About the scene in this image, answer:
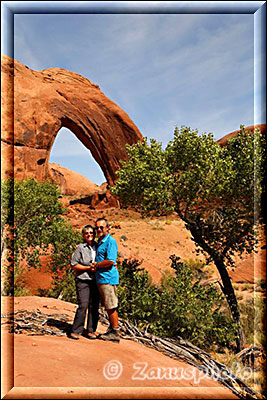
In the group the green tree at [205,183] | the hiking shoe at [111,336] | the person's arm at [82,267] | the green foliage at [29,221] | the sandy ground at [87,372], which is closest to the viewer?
the sandy ground at [87,372]

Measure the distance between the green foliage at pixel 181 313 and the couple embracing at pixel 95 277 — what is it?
2871mm

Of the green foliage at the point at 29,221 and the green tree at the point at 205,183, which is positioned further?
the green tree at the point at 205,183

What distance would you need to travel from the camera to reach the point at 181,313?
7.10m

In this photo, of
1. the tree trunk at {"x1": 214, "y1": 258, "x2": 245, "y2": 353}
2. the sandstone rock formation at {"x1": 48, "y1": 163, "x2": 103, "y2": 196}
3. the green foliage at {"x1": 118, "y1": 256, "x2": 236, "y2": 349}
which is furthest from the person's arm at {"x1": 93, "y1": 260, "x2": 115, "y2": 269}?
the sandstone rock formation at {"x1": 48, "y1": 163, "x2": 103, "y2": 196}

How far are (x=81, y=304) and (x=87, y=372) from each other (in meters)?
1.14

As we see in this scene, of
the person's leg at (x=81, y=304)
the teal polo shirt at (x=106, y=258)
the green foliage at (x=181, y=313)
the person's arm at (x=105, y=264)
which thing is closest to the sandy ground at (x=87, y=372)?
the person's leg at (x=81, y=304)

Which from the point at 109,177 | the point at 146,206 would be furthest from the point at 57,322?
the point at 109,177

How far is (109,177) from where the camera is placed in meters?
29.5

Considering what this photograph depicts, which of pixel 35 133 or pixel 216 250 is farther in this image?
pixel 35 133

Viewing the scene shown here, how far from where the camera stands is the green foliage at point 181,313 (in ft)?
23.4

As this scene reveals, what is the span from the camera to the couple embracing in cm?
427

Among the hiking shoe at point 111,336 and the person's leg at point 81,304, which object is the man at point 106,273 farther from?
the person's leg at point 81,304

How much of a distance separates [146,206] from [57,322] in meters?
3.82

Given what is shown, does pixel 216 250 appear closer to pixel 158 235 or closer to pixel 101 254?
pixel 101 254
